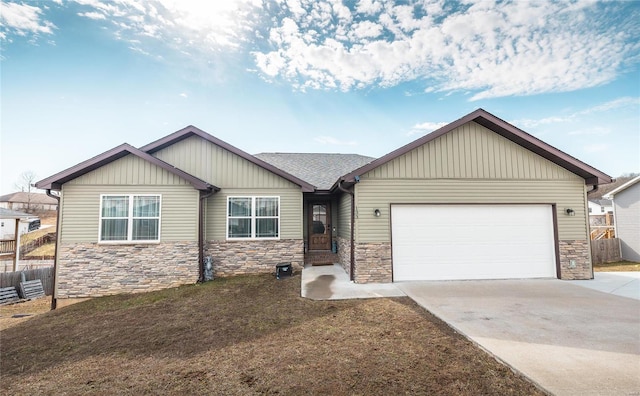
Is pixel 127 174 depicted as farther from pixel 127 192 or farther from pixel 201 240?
pixel 201 240

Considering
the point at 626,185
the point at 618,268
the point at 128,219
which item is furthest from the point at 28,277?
the point at 626,185

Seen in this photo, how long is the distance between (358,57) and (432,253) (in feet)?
26.7

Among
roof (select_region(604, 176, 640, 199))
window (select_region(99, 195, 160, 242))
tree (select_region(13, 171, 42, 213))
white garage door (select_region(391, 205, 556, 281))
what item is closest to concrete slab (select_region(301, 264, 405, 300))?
white garage door (select_region(391, 205, 556, 281))

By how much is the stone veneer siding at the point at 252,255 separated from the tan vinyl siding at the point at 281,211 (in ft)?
0.99

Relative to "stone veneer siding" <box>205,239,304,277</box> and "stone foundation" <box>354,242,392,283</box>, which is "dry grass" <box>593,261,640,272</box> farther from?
"stone veneer siding" <box>205,239,304,277</box>

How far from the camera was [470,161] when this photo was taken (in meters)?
8.65

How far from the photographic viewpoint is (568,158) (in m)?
8.30

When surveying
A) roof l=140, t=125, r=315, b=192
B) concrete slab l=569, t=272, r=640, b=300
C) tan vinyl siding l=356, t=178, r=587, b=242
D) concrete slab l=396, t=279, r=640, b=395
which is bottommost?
concrete slab l=569, t=272, r=640, b=300

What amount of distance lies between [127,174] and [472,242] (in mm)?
11040

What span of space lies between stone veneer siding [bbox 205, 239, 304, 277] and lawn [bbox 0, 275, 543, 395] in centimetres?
266

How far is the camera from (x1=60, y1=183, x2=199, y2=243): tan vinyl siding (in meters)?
8.65

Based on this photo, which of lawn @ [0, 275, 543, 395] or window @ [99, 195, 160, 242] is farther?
window @ [99, 195, 160, 242]

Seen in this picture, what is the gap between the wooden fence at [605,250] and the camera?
43.9 ft

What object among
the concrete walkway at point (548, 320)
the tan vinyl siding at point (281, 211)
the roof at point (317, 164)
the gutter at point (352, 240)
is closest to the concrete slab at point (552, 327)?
the concrete walkway at point (548, 320)
